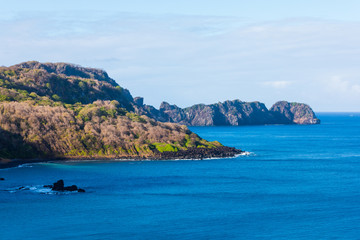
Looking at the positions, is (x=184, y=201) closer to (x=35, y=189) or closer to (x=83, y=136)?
(x=35, y=189)

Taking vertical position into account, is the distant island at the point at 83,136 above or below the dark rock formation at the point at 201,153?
above

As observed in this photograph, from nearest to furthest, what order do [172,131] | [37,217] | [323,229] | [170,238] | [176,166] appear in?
[170,238] → [323,229] → [37,217] → [176,166] → [172,131]

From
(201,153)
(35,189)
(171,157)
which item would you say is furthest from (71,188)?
(201,153)

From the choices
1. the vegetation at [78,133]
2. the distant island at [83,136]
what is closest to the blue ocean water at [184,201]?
the distant island at [83,136]

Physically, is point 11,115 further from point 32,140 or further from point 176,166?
point 176,166

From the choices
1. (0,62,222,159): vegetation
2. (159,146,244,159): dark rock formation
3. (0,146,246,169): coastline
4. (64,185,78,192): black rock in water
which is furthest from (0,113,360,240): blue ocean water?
(0,62,222,159): vegetation

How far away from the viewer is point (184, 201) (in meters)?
85.5

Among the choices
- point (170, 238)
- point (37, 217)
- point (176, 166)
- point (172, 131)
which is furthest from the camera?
point (172, 131)

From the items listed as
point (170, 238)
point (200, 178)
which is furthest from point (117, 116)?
point (170, 238)

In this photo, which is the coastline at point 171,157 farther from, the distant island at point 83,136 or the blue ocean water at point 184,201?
the blue ocean water at point 184,201

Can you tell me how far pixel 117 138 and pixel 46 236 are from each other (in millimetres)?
93883

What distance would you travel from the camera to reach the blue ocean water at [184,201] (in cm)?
6588

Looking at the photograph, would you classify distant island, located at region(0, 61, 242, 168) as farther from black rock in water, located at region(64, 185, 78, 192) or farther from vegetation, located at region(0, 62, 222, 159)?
black rock in water, located at region(64, 185, 78, 192)

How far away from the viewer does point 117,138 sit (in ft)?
513
